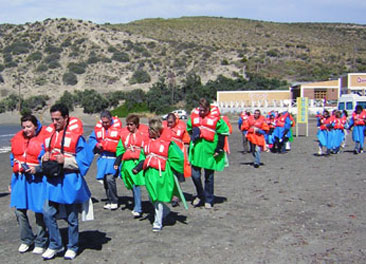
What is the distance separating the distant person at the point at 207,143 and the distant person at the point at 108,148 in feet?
4.33

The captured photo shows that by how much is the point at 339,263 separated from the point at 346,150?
14651mm

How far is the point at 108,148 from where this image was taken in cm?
893

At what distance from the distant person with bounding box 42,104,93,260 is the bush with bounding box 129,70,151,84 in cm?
7150

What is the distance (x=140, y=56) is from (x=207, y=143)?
79.9m

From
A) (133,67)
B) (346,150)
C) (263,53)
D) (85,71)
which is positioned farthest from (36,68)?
(346,150)

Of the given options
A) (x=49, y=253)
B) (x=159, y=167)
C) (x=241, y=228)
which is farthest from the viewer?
(x=241, y=228)

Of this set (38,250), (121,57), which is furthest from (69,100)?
(38,250)

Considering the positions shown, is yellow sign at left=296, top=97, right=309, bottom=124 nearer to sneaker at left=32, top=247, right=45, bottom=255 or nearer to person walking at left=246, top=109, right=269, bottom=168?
person walking at left=246, top=109, right=269, bottom=168

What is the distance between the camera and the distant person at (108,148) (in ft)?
29.3

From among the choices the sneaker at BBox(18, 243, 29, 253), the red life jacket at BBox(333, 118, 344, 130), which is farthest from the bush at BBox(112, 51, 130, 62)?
the sneaker at BBox(18, 243, 29, 253)

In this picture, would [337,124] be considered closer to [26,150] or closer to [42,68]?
[26,150]

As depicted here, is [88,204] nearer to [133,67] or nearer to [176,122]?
[176,122]

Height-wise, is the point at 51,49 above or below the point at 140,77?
above

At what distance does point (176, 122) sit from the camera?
32.5 feet
